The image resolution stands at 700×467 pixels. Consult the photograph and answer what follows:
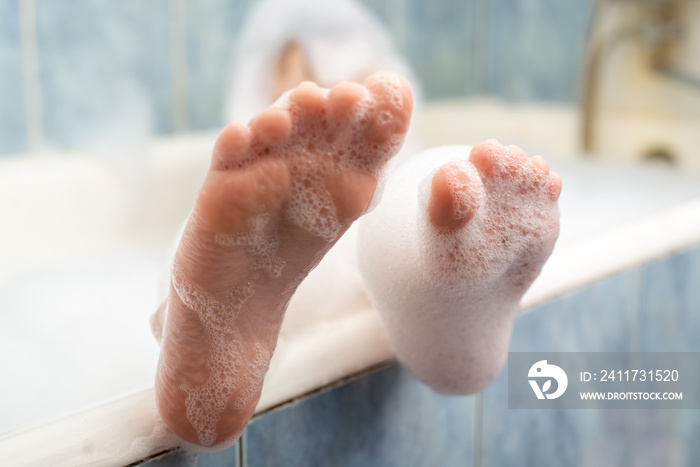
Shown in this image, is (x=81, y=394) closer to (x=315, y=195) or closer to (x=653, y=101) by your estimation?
(x=315, y=195)

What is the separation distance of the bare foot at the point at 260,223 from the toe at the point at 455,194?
0.04 m

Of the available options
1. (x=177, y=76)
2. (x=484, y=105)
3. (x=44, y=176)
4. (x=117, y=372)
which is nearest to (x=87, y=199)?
(x=44, y=176)

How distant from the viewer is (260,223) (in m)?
0.42

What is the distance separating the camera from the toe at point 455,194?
1.49ft

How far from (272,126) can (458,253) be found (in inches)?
7.2

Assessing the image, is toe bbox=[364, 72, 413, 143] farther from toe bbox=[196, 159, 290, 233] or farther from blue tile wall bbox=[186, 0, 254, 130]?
blue tile wall bbox=[186, 0, 254, 130]

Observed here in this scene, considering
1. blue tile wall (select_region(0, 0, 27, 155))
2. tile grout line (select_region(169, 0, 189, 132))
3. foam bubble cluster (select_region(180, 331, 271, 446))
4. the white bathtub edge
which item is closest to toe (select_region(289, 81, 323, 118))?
foam bubble cluster (select_region(180, 331, 271, 446))

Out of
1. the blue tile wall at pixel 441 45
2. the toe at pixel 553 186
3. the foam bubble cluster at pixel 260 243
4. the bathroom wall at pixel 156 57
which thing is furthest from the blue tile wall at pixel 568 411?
the blue tile wall at pixel 441 45

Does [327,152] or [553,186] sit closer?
[327,152]

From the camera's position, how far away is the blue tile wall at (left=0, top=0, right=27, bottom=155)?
1.22 meters

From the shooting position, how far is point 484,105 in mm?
2066

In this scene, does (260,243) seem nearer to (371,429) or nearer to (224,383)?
(224,383)

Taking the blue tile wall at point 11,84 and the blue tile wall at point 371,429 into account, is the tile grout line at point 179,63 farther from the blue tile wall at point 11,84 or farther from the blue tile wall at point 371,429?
the blue tile wall at point 371,429

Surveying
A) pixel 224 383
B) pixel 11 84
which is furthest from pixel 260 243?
pixel 11 84
